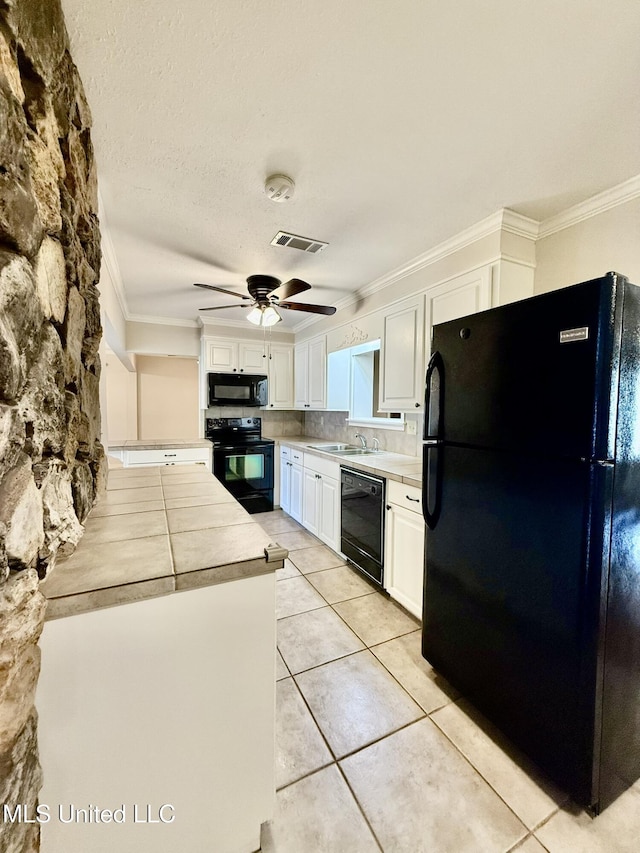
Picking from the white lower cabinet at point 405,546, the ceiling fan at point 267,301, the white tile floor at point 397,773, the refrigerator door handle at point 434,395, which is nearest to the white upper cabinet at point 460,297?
the refrigerator door handle at point 434,395

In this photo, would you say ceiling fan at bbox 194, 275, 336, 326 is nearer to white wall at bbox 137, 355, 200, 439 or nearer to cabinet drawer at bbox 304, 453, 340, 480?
cabinet drawer at bbox 304, 453, 340, 480

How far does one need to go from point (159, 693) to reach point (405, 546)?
66.1 inches

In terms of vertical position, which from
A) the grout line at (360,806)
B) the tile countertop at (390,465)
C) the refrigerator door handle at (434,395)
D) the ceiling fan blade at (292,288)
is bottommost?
the grout line at (360,806)

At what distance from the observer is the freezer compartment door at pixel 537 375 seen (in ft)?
3.50

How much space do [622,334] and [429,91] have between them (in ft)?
3.52

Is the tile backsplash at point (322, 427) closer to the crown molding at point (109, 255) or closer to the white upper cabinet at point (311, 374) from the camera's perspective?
the white upper cabinet at point (311, 374)

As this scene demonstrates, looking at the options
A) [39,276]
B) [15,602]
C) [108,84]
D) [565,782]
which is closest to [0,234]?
[39,276]

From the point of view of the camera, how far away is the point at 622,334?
3.51 feet

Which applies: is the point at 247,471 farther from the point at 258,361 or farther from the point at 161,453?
the point at 258,361

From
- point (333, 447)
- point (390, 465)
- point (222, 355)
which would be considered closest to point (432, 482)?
point (390, 465)

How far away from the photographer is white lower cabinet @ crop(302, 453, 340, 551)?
3102 millimetres

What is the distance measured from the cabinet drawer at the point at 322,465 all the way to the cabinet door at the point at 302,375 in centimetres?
96

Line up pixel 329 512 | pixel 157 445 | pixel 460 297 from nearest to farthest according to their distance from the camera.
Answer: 1. pixel 460 297
2. pixel 329 512
3. pixel 157 445

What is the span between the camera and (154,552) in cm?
98
